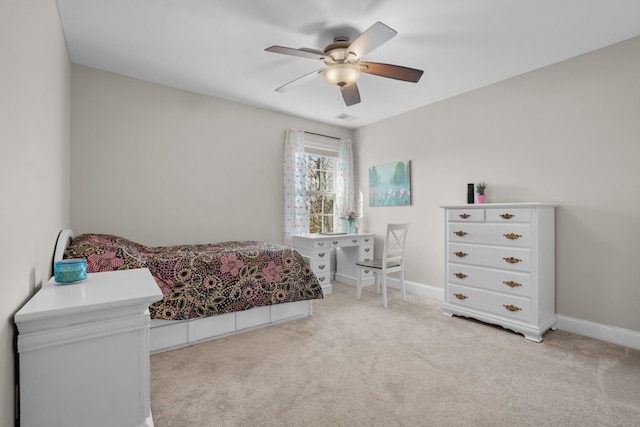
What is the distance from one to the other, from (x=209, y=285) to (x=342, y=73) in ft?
6.77

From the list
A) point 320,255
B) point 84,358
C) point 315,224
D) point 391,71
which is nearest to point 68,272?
point 84,358

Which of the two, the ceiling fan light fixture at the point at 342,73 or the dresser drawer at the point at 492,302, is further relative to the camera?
the dresser drawer at the point at 492,302

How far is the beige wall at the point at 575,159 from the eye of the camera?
8.39 ft

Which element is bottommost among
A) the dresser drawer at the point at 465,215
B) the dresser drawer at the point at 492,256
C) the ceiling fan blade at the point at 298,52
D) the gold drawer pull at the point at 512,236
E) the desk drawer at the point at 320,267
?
the desk drawer at the point at 320,267

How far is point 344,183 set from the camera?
5.04 m

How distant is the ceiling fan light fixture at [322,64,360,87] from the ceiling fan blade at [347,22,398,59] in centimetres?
15

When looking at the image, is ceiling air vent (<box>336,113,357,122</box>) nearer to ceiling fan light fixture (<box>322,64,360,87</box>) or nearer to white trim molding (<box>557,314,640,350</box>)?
Answer: ceiling fan light fixture (<box>322,64,360,87</box>)

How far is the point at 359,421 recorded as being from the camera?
161 cm

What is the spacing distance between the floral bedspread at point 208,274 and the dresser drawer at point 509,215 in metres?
1.84

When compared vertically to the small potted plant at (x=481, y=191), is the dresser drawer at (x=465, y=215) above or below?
below

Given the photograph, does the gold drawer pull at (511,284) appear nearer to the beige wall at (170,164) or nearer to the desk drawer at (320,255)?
the desk drawer at (320,255)

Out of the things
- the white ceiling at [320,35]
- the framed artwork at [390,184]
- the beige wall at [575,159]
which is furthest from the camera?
the framed artwork at [390,184]

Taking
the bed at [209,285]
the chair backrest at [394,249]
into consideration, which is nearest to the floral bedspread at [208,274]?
the bed at [209,285]

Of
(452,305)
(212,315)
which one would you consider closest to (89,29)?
(212,315)
